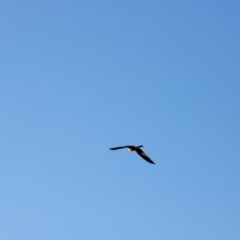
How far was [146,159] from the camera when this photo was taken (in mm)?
56406

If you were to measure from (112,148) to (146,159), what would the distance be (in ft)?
18.9

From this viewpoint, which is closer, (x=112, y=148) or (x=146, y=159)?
(x=112, y=148)

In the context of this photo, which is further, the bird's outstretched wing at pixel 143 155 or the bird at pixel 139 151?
the bird's outstretched wing at pixel 143 155

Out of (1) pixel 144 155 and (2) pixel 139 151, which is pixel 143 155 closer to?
(1) pixel 144 155

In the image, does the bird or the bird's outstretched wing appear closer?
the bird

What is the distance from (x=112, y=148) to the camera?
2064 inches

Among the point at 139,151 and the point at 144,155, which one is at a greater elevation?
the point at 139,151

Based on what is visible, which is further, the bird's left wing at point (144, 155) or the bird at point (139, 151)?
the bird's left wing at point (144, 155)

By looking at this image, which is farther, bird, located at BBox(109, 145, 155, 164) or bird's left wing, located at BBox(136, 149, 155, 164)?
bird's left wing, located at BBox(136, 149, 155, 164)

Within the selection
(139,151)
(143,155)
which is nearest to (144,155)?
(143,155)

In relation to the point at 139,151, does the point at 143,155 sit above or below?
below

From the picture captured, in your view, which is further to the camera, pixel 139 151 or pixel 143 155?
pixel 143 155
